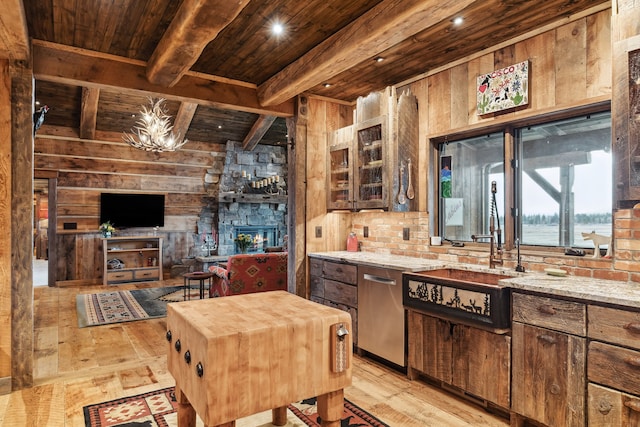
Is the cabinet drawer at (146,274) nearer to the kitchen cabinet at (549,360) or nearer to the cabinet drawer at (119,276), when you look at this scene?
the cabinet drawer at (119,276)

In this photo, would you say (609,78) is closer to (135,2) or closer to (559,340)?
(559,340)

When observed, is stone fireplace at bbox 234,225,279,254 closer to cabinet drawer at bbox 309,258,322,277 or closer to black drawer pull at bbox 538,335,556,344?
cabinet drawer at bbox 309,258,322,277

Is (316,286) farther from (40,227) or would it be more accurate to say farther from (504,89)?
(40,227)

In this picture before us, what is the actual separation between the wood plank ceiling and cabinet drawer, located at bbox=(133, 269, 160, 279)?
5037 mm

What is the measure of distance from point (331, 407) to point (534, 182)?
2341mm

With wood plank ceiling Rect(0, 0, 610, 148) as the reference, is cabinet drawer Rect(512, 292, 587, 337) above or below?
below

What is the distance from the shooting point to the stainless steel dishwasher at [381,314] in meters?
3.19

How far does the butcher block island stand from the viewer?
5.38 ft

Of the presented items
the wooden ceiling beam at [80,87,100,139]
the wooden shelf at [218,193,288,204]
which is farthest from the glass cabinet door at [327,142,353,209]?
the wooden shelf at [218,193,288,204]

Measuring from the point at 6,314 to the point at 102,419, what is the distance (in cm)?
116

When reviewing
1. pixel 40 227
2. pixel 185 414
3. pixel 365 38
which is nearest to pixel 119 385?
pixel 185 414

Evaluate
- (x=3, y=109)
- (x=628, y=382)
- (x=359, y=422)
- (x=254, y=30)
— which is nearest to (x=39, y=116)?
(x=3, y=109)

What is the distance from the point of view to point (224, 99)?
13.1ft

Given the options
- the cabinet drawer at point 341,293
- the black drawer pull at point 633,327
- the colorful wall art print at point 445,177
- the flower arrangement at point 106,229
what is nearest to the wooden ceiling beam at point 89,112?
the flower arrangement at point 106,229
